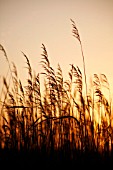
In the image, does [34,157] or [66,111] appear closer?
[34,157]

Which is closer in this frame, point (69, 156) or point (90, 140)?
point (69, 156)

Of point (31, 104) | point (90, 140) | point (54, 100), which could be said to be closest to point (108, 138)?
point (90, 140)

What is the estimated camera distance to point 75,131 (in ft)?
9.67

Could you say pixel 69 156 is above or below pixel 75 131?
below

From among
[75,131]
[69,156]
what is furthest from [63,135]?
[69,156]

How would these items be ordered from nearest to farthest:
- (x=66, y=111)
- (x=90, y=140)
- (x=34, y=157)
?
1. (x=34, y=157)
2. (x=90, y=140)
3. (x=66, y=111)

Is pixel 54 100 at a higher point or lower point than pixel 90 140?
higher

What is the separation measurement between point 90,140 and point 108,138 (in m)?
0.24

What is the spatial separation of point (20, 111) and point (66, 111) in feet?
1.62

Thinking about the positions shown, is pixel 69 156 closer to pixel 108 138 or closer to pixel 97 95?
pixel 108 138

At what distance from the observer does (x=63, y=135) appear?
9.52 feet

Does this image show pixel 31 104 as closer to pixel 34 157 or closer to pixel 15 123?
pixel 15 123

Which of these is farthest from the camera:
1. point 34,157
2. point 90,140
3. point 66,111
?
point 66,111

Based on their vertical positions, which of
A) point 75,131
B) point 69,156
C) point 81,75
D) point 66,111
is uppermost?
point 81,75
